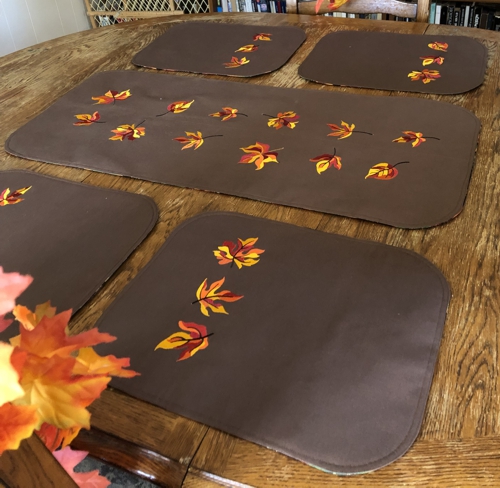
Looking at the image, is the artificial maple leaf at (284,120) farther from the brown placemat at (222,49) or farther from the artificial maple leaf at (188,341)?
the artificial maple leaf at (188,341)

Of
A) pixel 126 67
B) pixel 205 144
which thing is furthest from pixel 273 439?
pixel 126 67

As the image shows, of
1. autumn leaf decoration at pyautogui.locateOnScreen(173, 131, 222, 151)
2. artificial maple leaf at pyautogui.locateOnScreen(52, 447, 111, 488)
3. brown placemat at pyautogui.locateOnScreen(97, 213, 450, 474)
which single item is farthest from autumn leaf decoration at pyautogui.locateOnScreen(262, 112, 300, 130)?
artificial maple leaf at pyautogui.locateOnScreen(52, 447, 111, 488)

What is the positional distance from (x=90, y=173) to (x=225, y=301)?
1.59ft

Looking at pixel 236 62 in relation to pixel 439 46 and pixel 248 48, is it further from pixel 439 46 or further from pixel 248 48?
pixel 439 46

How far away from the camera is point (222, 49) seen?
4.87 ft

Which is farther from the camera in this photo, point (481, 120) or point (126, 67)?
point (126, 67)

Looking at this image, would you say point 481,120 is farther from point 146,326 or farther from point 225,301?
point 146,326

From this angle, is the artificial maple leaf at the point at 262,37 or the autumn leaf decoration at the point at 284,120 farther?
the artificial maple leaf at the point at 262,37

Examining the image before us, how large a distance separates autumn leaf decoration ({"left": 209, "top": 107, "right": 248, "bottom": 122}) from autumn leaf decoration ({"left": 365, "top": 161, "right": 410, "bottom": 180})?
1.16 ft

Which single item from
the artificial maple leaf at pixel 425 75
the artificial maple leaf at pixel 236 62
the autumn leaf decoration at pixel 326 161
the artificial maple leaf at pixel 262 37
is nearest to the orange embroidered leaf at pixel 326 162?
the autumn leaf decoration at pixel 326 161

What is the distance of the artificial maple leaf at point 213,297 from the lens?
2.47ft

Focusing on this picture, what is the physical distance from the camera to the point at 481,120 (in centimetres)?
108

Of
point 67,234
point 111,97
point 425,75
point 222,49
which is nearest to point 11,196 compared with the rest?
point 67,234

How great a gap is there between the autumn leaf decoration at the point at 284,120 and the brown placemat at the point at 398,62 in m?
0.18
